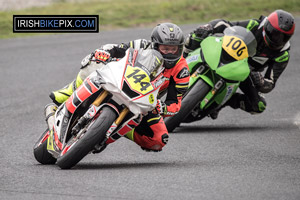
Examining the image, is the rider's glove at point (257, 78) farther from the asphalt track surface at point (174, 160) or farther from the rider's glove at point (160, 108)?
the rider's glove at point (160, 108)

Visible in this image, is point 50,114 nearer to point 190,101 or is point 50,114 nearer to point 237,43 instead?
point 190,101

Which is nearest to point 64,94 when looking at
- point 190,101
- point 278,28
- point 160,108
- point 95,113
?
point 160,108

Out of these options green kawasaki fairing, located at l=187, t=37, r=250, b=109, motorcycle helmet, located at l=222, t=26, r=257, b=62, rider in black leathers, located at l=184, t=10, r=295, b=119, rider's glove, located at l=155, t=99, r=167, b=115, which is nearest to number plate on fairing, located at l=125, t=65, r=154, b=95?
rider's glove, located at l=155, t=99, r=167, b=115

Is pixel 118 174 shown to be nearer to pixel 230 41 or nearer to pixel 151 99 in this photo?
pixel 151 99

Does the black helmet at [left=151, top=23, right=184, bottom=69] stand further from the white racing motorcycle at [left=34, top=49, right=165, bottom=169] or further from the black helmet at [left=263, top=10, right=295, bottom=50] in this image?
the black helmet at [left=263, top=10, right=295, bottom=50]

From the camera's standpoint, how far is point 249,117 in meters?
11.1

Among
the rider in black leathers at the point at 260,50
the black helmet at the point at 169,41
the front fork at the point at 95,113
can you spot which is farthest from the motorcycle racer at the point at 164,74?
the rider in black leathers at the point at 260,50

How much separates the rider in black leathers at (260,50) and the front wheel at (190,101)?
935mm

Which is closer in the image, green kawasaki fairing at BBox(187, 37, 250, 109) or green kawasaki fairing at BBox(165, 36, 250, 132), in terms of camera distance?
green kawasaki fairing at BBox(165, 36, 250, 132)

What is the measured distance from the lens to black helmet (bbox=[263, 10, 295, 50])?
9641 mm

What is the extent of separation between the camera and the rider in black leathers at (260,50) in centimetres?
973

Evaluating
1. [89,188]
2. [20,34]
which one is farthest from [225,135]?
[20,34]

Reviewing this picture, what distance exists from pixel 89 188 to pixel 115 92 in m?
1.09

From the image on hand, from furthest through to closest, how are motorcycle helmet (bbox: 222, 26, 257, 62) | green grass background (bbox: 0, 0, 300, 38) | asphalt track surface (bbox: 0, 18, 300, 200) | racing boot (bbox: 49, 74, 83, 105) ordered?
green grass background (bbox: 0, 0, 300, 38) → motorcycle helmet (bbox: 222, 26, 257, 62) → racing boot (bbox: 49, 74, 83, 105) → asphalt track surface (bbox: 0, 18, 300, 200)
